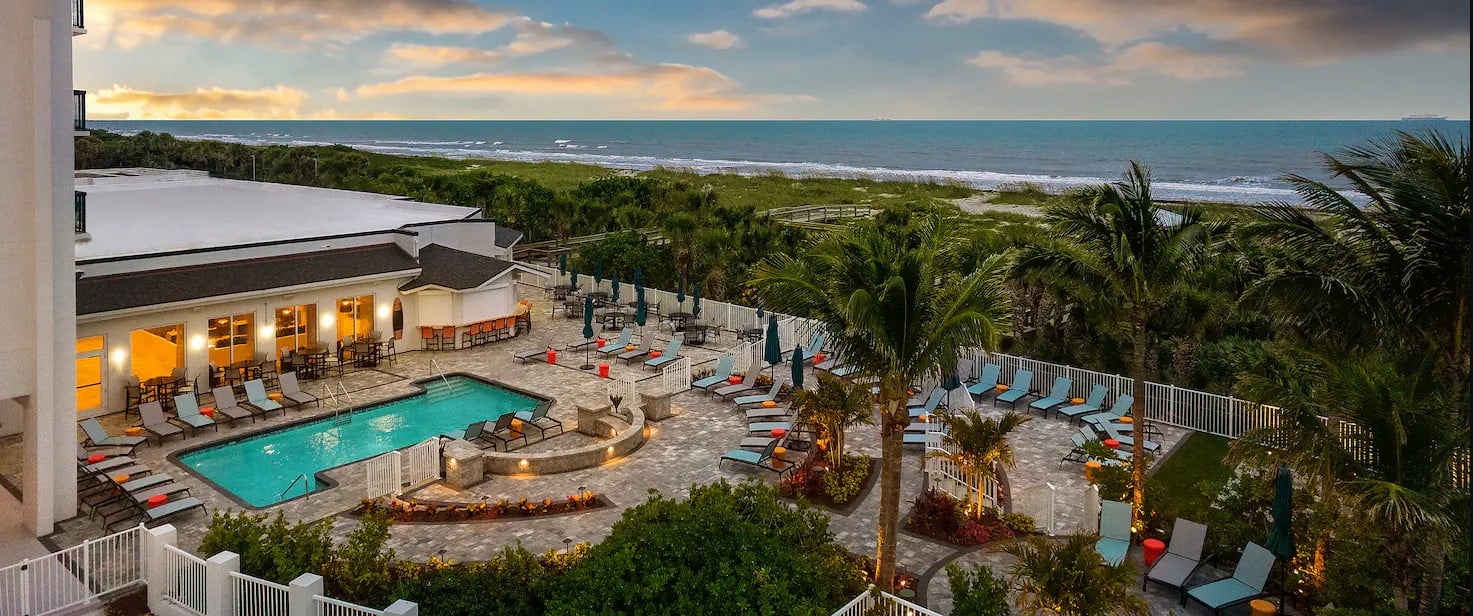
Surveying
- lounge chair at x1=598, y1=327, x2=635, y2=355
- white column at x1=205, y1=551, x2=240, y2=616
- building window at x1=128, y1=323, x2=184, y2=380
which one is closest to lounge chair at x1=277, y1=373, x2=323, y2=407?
building window at x1=128, y1=323, x2=184, y2=380

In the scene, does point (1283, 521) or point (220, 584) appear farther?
point (1283, 521)

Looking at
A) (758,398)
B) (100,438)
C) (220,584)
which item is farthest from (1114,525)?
(100,438)

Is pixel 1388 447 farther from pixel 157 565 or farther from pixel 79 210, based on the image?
pixel 79 210

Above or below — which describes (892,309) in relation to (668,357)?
above

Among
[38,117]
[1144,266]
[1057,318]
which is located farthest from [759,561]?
[1057,318]

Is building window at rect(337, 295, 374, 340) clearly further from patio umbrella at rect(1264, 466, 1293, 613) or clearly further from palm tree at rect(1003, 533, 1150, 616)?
patio umbrella at rect(1264, 466, 1293, 613)

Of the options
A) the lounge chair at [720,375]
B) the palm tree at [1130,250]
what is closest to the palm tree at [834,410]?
the palm tree at [1130,250]

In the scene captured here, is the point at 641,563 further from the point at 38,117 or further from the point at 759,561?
the point at 38,117
